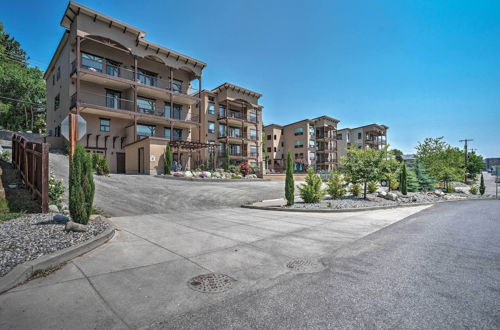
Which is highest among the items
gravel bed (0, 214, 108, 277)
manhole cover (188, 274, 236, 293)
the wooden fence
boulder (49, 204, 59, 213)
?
the wooden fence

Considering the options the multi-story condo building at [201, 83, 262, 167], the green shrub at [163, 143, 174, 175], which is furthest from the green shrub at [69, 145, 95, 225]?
the multi-story condo building at [201, 83, 262, 167]

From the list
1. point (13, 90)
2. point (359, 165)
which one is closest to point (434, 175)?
point (359, 165)

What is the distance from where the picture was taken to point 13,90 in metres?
34.6

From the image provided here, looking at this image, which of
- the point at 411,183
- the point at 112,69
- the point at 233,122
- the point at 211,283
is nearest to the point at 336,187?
the point at 411,183

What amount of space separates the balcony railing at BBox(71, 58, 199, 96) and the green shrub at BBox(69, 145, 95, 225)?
21.8 meters

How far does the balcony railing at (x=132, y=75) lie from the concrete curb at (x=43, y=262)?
2400 cm

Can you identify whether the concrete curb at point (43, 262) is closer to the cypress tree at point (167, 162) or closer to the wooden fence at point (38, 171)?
the wooden fence at point (38, 171)

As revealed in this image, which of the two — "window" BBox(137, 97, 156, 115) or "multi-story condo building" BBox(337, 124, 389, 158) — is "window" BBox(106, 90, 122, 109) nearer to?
"window" BBox(137, 97, 156, 115)

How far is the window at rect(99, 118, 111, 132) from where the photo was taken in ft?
83.7

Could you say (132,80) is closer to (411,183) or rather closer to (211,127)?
(211,127)

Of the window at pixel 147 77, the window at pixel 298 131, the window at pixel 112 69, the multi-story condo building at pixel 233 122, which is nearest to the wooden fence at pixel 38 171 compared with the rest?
the window at pixel 112 69

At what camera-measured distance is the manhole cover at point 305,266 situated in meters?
4.04

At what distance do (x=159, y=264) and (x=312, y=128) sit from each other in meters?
56.6

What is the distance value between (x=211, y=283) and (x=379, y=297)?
233cm
